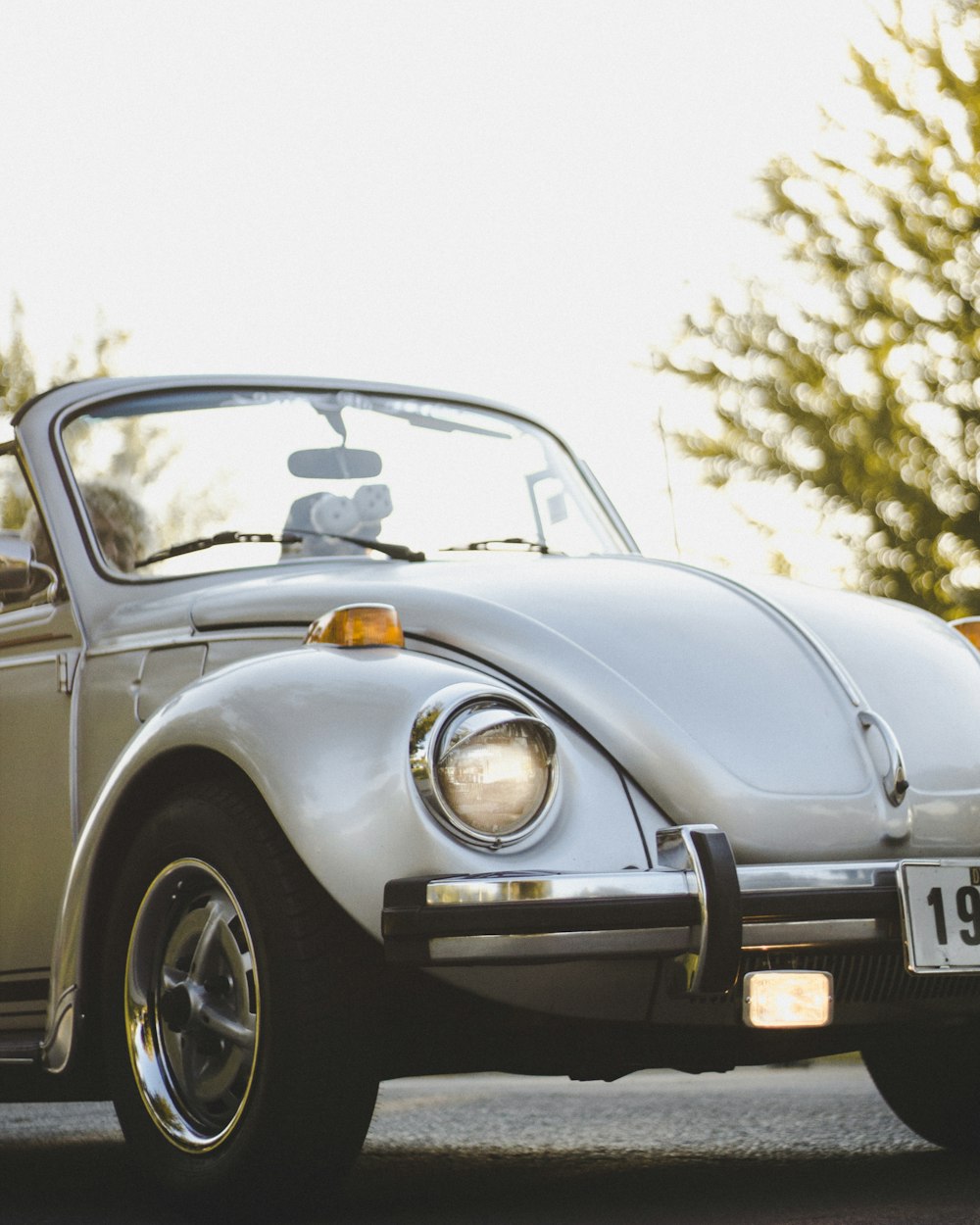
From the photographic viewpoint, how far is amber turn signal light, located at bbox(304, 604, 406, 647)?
13.0 feet

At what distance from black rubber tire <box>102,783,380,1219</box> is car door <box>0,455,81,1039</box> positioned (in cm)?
60

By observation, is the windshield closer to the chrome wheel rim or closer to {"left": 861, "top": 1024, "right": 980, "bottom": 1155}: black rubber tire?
Answer: the chrome wheel rim

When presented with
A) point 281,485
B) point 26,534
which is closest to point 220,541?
point 281,485

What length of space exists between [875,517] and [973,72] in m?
4.06

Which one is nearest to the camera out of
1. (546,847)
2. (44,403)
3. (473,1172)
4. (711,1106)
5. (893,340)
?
(546,847)

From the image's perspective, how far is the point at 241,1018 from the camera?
379 centimetres

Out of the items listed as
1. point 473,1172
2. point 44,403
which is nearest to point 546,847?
point 473,1172

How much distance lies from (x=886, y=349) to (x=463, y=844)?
52.1 ft

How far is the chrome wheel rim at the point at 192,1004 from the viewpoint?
3.79 meters

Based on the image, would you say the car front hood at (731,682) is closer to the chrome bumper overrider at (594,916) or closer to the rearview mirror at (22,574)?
the chrome bumper overrider at (594,916)

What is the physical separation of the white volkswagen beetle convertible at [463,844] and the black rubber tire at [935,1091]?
0.89 m

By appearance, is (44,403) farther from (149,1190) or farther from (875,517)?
(875,517)

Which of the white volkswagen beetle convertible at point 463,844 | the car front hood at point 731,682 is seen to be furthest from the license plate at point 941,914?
the car front hood at point 731,682

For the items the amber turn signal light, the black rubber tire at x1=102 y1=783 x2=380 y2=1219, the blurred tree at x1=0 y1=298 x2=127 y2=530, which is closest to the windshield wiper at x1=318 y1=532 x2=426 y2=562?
the amber turn signal light
